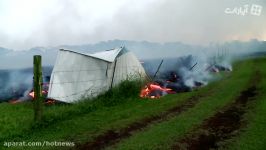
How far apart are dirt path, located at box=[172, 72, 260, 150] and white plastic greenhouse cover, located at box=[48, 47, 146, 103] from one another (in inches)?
317

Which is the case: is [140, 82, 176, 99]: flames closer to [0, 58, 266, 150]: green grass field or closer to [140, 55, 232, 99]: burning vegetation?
[140, 55, 232, 99]: burning vegetation

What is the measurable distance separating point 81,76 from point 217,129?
11.4 m

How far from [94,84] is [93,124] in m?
8.36

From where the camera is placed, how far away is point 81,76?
2247cm

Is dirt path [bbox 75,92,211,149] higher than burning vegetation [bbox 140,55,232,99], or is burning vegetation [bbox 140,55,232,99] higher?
burning vegetation [bbox 140,55,232,99]

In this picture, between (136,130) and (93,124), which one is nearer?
(136,130)

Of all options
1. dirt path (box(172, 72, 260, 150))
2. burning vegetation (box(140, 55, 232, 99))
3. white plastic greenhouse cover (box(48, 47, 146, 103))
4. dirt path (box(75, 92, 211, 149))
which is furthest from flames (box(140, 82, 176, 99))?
dirt path (box(172, 72, 260, 150))

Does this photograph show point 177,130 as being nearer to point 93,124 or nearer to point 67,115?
point 93,124

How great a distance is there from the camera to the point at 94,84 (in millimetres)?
22219

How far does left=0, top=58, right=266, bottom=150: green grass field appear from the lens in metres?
11.4

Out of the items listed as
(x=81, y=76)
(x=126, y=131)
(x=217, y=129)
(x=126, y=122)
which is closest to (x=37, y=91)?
(x=126, y=122)

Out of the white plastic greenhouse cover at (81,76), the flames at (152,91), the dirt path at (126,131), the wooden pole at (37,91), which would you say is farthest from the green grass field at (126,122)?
the flames at (152,91)

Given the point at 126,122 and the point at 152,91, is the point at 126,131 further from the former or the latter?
the point at 152,91

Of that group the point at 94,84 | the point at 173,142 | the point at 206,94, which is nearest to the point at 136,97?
the point at 94,84
